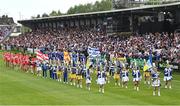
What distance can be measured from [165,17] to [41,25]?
42570mm

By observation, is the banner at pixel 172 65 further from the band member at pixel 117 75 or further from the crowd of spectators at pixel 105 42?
the band member at pixel 117 75

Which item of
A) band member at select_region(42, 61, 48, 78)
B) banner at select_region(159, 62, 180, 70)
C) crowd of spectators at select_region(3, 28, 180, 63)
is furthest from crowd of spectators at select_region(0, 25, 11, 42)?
banner at select_region(159, 62, 180, 70)

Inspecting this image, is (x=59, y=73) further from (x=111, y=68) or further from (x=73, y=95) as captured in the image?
(x=73, y=95)

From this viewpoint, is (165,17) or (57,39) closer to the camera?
(165,17)

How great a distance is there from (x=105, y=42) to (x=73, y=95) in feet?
113

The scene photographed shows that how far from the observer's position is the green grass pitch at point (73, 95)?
3447 centimetres

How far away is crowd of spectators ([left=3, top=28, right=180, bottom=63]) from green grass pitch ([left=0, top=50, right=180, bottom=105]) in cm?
1012

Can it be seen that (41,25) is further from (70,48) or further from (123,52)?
(123,52)

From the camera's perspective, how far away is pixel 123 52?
2419 inches

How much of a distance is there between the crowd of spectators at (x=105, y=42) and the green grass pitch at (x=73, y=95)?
10.1 metres

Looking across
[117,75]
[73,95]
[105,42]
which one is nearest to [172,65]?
[117,75]

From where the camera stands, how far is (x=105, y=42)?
235 feet

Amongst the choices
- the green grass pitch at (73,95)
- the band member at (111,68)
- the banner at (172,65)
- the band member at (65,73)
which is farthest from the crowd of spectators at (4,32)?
the band member at (65,73)

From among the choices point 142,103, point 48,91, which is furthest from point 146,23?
point 142,103
